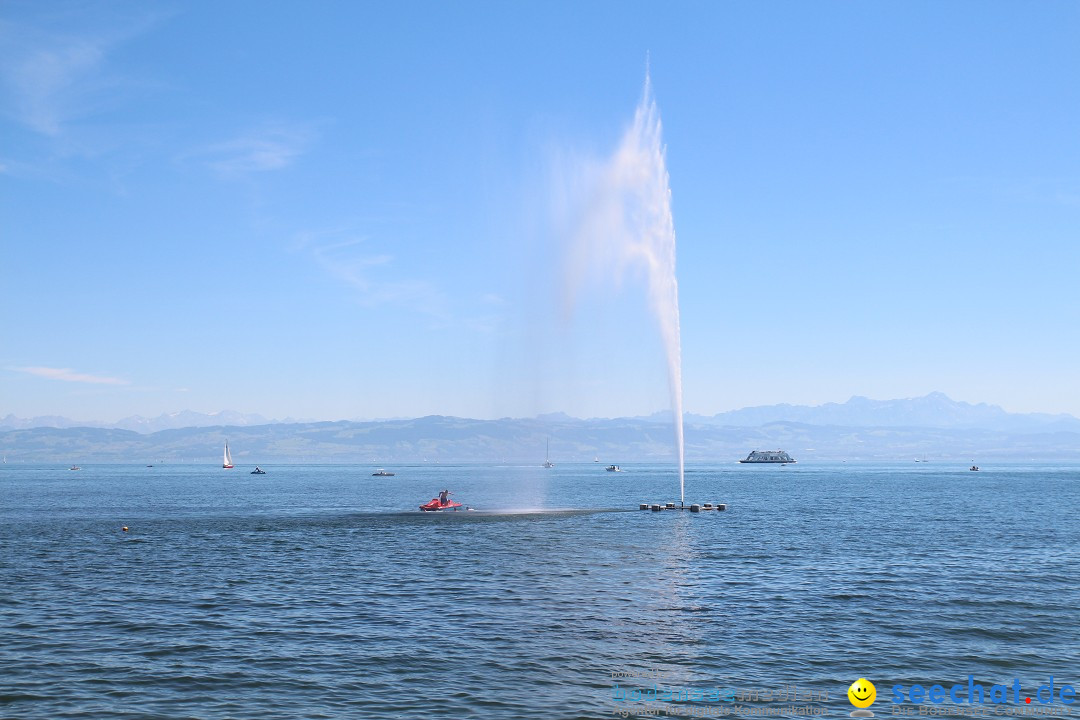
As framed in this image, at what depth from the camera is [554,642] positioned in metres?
36.5

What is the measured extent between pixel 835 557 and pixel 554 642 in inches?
1406

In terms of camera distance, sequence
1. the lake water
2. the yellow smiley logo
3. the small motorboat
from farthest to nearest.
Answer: the small motorboat < the lake water < the yellow smiley logo

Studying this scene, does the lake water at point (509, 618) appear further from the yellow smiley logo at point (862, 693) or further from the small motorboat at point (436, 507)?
the small motorboat at point (436, 507)

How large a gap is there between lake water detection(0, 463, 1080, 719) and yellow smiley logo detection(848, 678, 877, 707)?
403 millimetres

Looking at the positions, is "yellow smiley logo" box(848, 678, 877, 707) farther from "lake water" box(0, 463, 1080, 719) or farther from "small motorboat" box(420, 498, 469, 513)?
"small motorboat" box(420, 498, 469, 513)

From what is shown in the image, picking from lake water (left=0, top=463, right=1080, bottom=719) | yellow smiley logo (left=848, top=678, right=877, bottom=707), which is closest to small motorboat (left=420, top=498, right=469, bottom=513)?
lake water (left=0, top=463, right=1080, bottom=719)

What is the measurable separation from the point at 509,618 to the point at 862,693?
17610mm

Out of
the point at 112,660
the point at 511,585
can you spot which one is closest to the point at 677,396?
the point at 511,585

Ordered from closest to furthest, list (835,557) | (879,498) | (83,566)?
1. (83,566)
2. (835,557)
3. (879,498)

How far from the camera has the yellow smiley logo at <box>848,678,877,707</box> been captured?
92.9ft

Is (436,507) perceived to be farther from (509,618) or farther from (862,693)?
(862,693)

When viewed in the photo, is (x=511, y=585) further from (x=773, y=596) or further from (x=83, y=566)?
(x=83, y=566)

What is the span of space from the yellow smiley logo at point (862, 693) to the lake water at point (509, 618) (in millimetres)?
403

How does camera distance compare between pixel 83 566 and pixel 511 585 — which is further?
pixel 83 566
